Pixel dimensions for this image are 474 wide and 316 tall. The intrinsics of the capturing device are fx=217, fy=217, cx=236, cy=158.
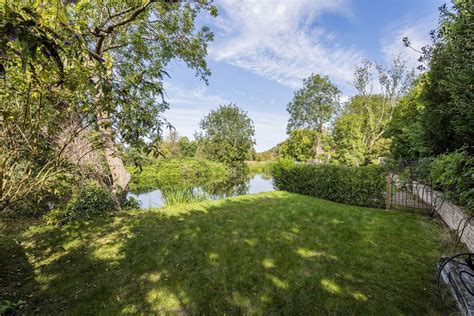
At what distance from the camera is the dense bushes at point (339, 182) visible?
268 inches

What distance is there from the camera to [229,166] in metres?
28.5

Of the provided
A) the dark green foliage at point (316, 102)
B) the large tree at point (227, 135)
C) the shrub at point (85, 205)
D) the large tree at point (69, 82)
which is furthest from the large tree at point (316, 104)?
the large tree at point (69, 82)

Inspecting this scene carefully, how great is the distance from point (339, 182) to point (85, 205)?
24.8ft

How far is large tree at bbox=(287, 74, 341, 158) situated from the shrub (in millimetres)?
18707

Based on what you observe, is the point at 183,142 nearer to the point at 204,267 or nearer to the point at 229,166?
the point at 229,166

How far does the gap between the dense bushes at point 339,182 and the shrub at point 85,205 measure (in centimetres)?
689

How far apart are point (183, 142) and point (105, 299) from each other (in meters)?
31.9

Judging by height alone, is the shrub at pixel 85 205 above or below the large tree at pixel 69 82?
below

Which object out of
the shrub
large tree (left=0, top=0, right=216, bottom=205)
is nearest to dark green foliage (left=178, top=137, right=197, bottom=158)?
the shrub

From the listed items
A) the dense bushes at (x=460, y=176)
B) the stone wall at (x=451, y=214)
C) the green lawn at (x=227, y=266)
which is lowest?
the green lawn at (x=227, y=266)

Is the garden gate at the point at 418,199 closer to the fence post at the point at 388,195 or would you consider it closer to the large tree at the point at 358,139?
the fence post at the point at 388,195

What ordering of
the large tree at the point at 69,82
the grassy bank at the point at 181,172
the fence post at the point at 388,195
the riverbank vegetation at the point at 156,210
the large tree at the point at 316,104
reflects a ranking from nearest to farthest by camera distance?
the large tree at the point at 69,82 → the riverbank vegetation at the point at 156,210 → the fence post at the point at 388,195 → the grassy bank at the point at 181,172 → the large tree at the point at 316,104

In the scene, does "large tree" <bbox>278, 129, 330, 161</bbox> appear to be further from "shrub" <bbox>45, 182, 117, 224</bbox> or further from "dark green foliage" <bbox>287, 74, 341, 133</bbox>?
"shrub" <bbox>45, 182, 117, 224</bbox>

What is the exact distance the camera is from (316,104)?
21.6 m
